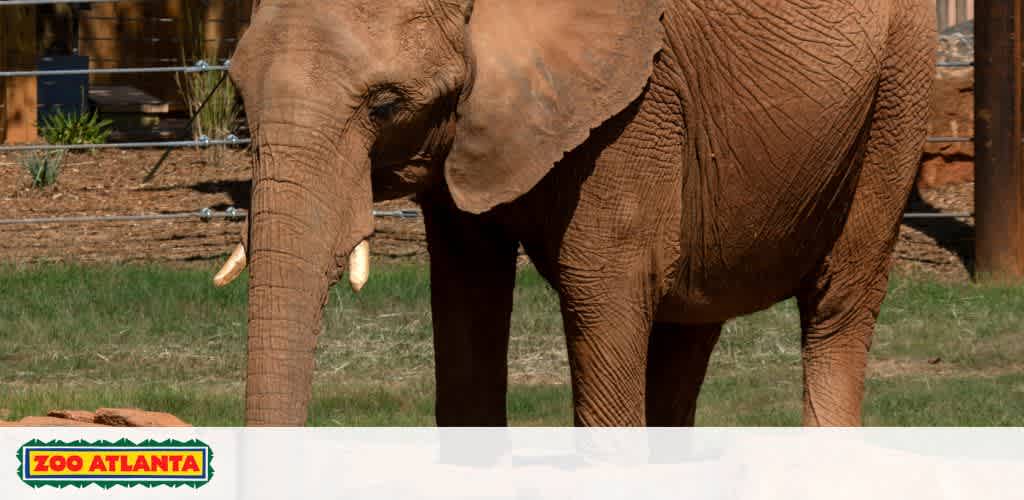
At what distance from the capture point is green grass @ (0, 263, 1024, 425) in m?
9.45

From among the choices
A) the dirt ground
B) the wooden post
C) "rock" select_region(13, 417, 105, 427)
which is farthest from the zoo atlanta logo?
the wooden post

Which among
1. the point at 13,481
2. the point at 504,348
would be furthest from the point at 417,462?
the point at 13,481

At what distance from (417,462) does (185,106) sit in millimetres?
10925

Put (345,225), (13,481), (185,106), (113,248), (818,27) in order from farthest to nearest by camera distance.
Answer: (185,106) < (113,248) < (13,481) < (818,27) < (345,225)

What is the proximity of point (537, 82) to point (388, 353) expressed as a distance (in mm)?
5047

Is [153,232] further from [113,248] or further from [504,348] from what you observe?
[504,348]

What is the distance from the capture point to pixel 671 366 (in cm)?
747

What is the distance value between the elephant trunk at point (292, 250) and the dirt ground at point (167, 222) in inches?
306

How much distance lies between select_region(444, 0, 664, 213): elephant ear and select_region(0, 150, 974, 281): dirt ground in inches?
279

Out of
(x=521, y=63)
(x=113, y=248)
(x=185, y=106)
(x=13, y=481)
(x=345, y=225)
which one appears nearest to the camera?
(x=345, y=225)

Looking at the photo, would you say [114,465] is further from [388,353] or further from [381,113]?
[388,353]

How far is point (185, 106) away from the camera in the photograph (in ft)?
57.8

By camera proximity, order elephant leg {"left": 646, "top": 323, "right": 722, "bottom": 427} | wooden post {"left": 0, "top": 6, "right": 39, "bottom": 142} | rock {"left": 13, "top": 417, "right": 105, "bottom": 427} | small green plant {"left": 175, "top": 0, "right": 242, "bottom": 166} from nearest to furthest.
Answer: elephant leg {"left": 646, "top": 323, "right": 722, "bottom": 427}
rock {"left": 13, "top": 417, "right": 105, "bottom": 427}
small green plant {"left": 175, "top": 0, "right": 242, "bottom": 166}
wooden post {"left": 0, "top": 6, "right": 39, "bottom": 142}

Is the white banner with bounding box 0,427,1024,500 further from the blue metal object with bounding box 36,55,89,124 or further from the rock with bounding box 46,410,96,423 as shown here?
the blue metal object with bounding box 36,55,89,124
